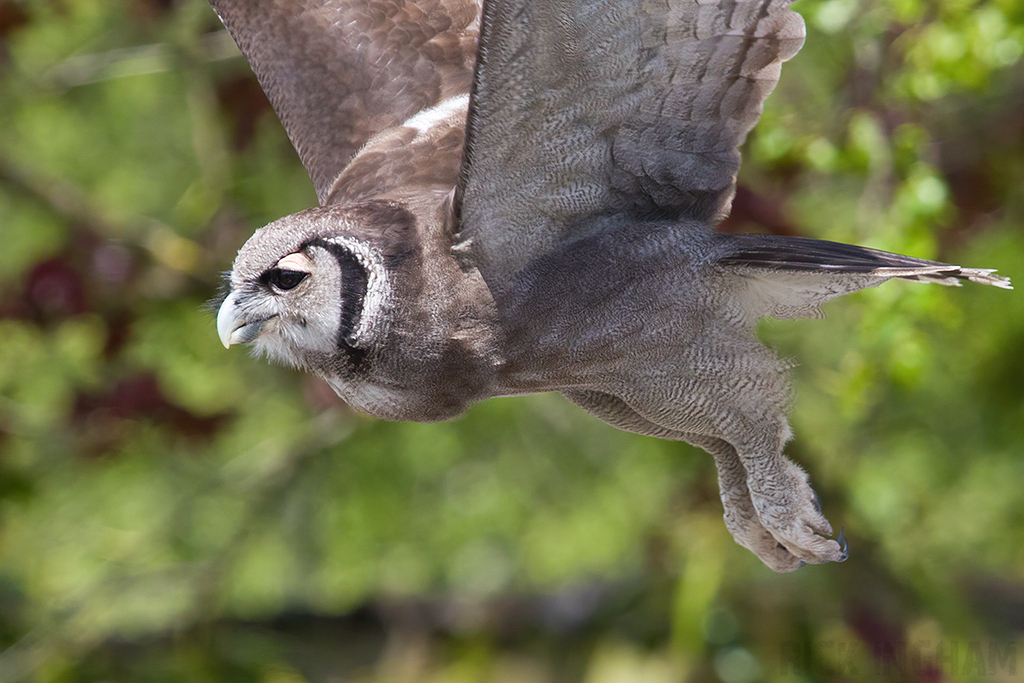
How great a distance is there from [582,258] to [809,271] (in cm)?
37

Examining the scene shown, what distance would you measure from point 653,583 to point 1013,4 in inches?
128

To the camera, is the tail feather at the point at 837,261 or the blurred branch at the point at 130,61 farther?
the blurred branch at the point at 130,61

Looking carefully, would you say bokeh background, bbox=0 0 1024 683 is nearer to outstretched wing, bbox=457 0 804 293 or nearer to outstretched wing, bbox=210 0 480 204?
outstretched wing, bbox=210 0 480 204

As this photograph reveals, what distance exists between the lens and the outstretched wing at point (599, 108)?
1471 mm

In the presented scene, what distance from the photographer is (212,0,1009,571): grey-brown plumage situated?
5.00 ft

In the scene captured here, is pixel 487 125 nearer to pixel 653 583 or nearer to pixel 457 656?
pixel 653 583

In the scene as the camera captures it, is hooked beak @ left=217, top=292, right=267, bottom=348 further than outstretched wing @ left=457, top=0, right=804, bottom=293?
Yes

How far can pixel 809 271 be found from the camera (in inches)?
66.0

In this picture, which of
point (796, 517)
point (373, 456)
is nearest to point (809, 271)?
point (796, 517)

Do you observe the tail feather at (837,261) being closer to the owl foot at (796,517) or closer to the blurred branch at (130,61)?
the owl foot at (796,517)

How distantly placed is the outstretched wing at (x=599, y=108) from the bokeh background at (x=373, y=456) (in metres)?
1.18

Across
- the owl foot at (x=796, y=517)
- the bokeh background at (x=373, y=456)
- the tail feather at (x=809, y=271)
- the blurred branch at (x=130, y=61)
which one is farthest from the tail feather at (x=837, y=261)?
the blurred branch at (x=130, y=61)

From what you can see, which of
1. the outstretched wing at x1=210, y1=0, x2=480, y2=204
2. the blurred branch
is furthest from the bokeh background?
the outstretched wing at x1=210, y1=0, x2=480, y2=204

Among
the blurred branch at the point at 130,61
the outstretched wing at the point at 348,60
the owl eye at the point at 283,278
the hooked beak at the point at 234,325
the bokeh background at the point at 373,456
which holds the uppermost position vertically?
the outstretched wing at the point at 348,60
